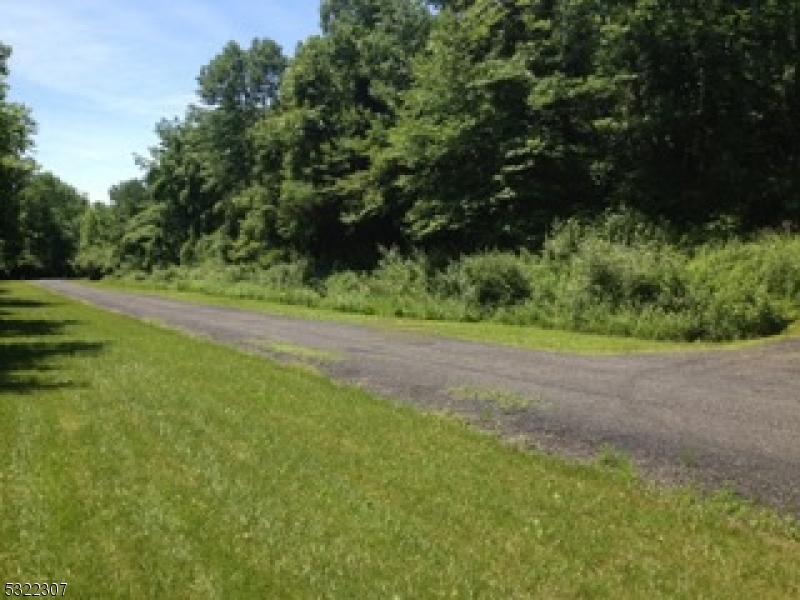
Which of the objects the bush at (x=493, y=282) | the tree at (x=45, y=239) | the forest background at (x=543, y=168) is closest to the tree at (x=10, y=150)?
the forest background at (x=543, y=168)

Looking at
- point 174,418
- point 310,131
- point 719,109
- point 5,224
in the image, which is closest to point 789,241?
point 719,109

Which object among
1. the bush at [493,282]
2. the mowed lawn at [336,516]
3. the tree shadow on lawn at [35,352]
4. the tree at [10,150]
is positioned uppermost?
the tree at [10,150]

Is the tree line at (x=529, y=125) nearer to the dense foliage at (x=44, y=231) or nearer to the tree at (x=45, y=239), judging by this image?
the dense foliage at (x=44, y=231)

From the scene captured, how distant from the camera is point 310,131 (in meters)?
55.5

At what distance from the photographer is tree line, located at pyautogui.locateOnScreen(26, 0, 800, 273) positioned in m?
35.5

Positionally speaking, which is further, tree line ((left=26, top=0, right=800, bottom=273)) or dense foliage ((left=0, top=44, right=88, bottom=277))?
dense foliage ((left=0, top=44, right=88, bottom=277))

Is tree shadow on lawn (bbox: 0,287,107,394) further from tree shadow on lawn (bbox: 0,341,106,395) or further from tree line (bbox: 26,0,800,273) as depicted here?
tree line (bbox: 26,0,800,273)

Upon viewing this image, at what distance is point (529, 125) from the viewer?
39.8m

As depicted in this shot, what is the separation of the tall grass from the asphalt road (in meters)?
3.77

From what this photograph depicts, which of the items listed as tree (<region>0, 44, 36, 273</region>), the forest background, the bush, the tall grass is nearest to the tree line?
the forest background

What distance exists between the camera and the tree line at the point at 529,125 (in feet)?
116

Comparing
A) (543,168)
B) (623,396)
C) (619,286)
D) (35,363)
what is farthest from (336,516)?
(543,168)

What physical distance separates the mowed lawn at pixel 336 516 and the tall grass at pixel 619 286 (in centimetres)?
1331

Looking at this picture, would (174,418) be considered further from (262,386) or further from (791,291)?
(791,291)
